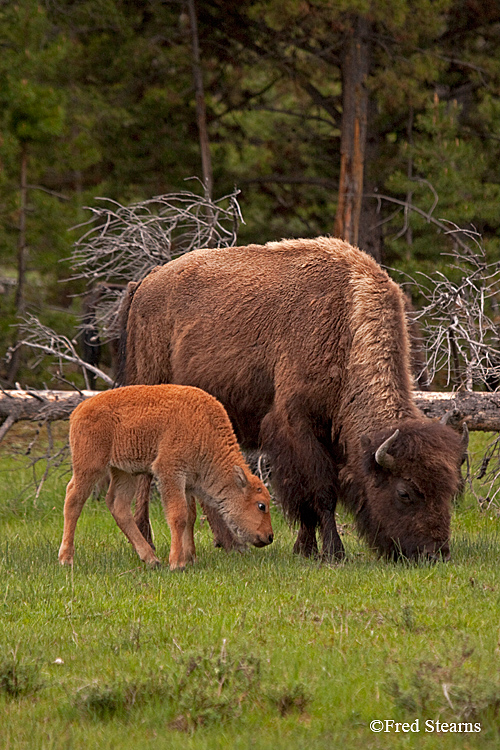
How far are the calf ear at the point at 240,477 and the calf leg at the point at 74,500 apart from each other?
108 cm

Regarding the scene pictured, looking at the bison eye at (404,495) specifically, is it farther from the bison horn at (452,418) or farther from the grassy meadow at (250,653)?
the bison horn at (452,418)

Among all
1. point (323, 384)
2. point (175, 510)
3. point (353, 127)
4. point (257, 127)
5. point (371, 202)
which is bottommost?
point (175, 510)

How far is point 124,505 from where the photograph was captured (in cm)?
827

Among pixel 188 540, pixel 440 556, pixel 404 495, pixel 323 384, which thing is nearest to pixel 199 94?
pixel 323 384

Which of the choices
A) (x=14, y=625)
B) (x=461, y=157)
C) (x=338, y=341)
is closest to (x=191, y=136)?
(x=461, y=157)

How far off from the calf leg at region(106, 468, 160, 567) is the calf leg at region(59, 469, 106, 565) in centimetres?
38

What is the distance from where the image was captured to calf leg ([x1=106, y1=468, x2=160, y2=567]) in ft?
26.8

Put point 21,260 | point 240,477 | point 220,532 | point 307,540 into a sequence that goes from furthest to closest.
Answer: point 21,260 < point 220,532 < point 307,540 < point 240,477

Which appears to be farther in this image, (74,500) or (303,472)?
(303,472)

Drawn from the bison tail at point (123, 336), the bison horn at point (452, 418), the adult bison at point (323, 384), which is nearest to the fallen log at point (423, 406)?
the bison horn at point (452, 418)

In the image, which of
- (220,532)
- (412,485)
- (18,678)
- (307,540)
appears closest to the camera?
(18,678)

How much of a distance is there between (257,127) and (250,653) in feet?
61.2

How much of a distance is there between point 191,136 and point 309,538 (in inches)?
508

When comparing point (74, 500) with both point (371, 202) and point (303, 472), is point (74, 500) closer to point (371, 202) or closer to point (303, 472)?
point (303, 472)
